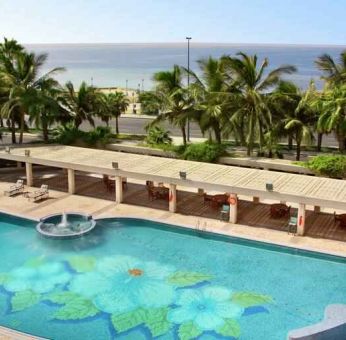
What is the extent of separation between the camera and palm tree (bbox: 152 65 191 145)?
1206 inches

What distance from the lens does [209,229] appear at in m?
22.1

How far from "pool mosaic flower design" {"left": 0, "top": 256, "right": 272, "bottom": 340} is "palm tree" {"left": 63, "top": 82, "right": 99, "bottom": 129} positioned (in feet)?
55.5

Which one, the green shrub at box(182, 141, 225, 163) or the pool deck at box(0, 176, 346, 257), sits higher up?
the green shrub at box(182, 141, 225, 163)

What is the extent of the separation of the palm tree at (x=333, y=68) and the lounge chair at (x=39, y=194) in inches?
801

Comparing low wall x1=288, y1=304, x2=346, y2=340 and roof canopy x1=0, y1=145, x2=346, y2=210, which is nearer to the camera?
low wall x1=288, y1=304, x2=346, y2=340

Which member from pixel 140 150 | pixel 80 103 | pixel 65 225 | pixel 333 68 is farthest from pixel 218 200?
pixel 333 68

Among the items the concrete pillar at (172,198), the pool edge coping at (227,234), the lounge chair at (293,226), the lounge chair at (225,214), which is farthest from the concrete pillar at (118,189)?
the lounge chair at (293,226)

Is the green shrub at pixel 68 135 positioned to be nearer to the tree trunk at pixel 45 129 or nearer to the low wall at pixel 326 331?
the tree trunk at pixel 45 129

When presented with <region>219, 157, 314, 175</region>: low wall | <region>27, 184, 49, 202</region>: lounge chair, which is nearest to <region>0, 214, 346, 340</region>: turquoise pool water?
<region>27, 184, 49, 202</region>: lounge chair

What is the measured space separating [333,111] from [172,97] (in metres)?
9.92

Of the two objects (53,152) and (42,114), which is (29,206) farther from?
(42,114)

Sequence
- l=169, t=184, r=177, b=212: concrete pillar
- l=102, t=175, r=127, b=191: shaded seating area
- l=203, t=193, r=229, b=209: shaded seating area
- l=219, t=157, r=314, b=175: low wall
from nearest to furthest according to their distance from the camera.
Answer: l=169, t=184, r=177, b=212: concrete pillar → l=203, t=193, r=229, b=209: shaded seating area → l=219, t=157, r=314, b=175: low wall → l=102, t=175, r=127, b=191: shaded seating area

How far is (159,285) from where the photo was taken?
1773cm

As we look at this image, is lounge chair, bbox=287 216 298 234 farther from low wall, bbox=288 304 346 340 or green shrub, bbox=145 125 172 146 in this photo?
green shrub, bbox=145 125 172 146
